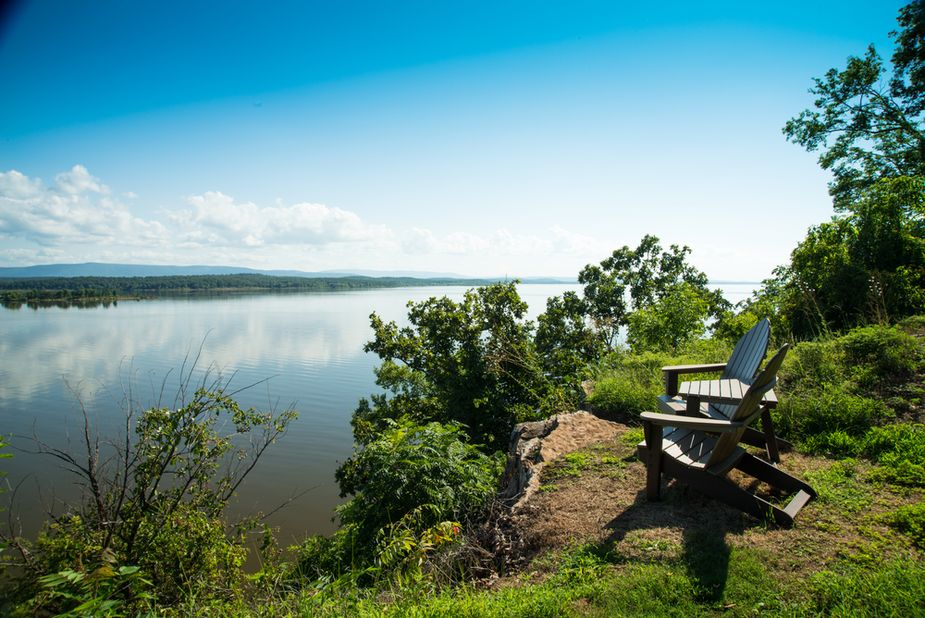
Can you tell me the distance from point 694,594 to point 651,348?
7.91 m

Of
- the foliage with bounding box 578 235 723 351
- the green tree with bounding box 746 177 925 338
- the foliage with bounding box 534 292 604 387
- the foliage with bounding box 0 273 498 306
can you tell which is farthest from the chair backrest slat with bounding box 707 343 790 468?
the foliage with bounding box 0 273 498 306

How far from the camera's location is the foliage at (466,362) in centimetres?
1410

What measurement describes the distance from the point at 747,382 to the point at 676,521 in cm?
164

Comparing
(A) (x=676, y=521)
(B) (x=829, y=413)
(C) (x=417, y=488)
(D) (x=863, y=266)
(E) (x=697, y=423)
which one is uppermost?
(D) (x=863, y=266)

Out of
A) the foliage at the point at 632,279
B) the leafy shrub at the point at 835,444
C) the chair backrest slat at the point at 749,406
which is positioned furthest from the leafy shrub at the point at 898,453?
the foliage at the point at 632,279

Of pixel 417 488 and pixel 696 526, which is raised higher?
pixel 696 526

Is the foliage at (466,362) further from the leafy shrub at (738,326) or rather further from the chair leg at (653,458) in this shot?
the chair leg at (653,458)

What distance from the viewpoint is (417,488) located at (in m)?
4.79

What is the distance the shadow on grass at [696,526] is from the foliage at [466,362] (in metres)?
8.69

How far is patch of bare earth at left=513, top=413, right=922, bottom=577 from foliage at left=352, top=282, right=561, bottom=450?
804 cm

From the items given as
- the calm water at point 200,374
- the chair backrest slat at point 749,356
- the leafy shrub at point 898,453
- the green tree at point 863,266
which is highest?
the green tree at point 863,266

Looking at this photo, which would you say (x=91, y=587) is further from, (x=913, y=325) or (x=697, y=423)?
(x=913, y=325)

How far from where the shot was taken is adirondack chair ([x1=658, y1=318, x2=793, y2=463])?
170 inches

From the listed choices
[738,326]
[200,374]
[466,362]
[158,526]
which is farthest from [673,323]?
[200,374]
